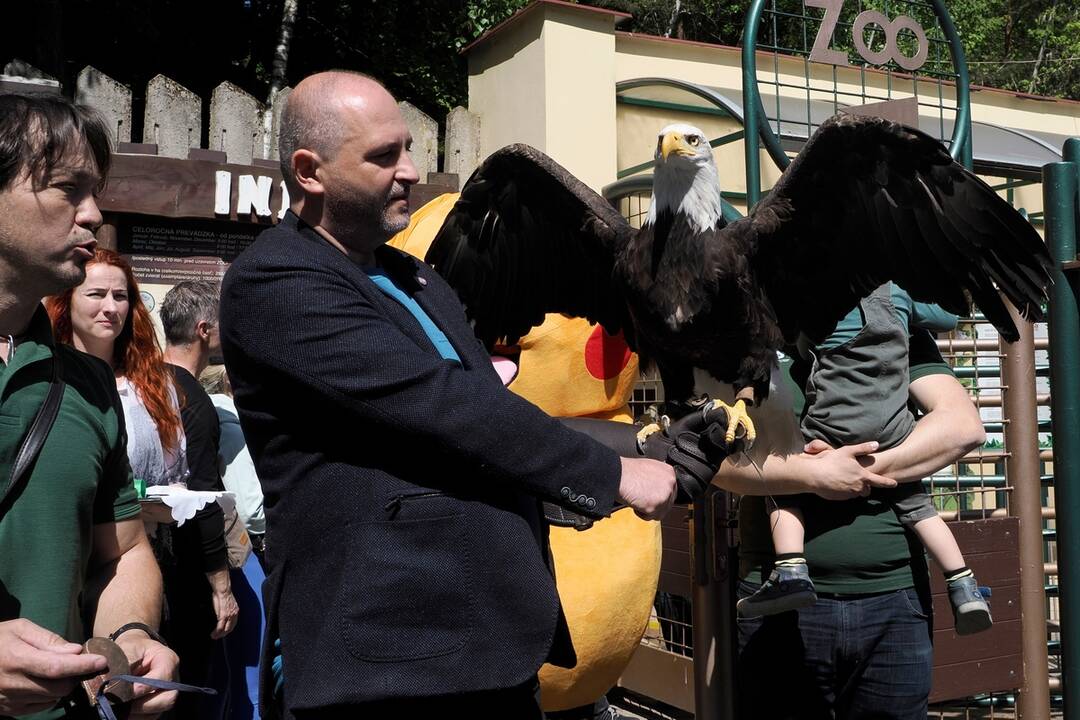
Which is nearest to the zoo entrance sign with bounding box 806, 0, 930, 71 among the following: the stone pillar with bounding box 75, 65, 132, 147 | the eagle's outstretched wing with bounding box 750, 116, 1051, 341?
the eagle's outstretched wing with bounding box 750, 116, 1051, 341

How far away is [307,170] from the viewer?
1837 mm

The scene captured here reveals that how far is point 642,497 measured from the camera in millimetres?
1811

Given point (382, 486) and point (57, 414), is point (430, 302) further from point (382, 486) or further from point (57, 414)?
point (57, 414)

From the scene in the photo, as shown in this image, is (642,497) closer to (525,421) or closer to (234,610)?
(525,421)

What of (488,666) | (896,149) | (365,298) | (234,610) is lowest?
(234,610)

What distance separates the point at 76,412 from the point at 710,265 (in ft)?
6.54

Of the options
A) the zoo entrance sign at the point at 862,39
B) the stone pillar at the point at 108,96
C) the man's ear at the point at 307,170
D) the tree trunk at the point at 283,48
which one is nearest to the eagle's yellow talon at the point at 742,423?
the man's ear at the point at 307,170

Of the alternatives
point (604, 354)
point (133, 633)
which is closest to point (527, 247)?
point (604, 354)

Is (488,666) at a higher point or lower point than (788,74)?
lower

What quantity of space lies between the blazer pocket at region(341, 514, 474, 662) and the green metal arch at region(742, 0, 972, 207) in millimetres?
2860

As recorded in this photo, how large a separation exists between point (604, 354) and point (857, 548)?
1214mm

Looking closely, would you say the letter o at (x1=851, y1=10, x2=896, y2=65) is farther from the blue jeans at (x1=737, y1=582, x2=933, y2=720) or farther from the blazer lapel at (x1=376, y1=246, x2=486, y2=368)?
the blazer lapel at (x1=376, y1=246, x2=486, y2=368)

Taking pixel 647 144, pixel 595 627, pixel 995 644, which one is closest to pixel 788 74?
pixel 647 144

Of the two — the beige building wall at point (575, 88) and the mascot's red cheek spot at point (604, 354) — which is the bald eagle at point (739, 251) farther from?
the beige building wall at point (575, 88)
